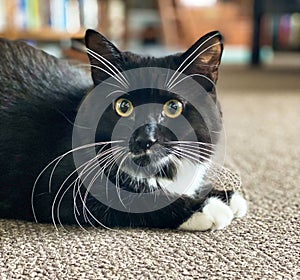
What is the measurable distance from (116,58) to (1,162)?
275 millimetres

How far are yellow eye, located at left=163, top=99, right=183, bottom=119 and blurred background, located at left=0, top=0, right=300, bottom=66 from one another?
235 centimetres

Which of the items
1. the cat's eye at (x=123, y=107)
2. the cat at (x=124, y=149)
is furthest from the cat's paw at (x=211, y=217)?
the cat's eye at (x=123, y=107)

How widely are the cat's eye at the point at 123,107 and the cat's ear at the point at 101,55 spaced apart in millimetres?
53

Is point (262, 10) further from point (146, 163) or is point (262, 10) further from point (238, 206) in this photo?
point (146, 163)

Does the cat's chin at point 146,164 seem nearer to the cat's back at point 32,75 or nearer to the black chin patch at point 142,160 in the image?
the black chin patch at point 142,160

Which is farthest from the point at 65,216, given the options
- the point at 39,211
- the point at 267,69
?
the point at 267,69

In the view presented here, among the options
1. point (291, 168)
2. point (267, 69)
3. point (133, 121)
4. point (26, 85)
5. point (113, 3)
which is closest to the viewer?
point (133, 121)

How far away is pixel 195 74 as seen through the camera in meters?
0.86

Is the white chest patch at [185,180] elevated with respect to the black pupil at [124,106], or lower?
lower

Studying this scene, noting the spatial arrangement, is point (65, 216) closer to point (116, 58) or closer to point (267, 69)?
point (116, 58)

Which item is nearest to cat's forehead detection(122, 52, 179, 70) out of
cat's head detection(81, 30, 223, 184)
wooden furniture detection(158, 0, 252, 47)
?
cat's head detection(81, 30, 223, 184)

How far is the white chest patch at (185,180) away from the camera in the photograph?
871 mm

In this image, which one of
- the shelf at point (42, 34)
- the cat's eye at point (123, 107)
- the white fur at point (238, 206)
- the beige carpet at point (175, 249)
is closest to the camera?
the beige carpet at point (175, 249)

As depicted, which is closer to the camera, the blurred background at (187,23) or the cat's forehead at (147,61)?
the cat's forehead at (147,61)
